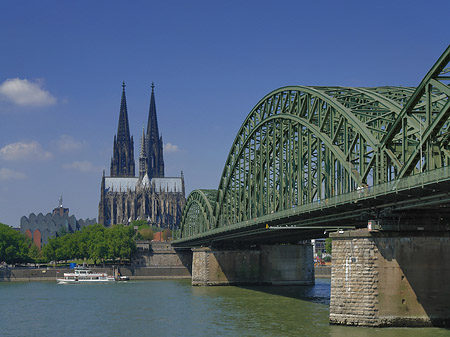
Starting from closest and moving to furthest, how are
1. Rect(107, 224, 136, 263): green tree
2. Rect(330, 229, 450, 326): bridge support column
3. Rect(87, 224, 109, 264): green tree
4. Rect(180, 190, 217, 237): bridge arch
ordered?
Rect(330, 229, 450, 326): bridge support column < Rect(180, 190, 217, 237): bridge arch < Rect(87, 224, 109, 264): green tree < Rect(107, 224, 136, 263): green tree

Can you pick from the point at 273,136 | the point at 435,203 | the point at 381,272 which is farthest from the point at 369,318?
the point at 273,136

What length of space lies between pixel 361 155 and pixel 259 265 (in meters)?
60.1

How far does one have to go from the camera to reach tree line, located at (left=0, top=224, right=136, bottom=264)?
568ft

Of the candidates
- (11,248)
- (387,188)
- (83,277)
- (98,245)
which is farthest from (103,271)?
(387,188)

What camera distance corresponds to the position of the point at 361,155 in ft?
194

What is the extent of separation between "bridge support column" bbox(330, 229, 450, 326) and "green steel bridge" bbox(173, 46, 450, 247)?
1238mm

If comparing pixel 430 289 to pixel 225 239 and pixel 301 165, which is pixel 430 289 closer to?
pixel 301 165

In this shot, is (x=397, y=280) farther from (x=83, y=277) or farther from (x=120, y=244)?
(x=120, y=244)

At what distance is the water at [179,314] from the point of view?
187ft

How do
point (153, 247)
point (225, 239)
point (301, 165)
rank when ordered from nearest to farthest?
point (301, 165) → point (225, 239) → point (153, 247)

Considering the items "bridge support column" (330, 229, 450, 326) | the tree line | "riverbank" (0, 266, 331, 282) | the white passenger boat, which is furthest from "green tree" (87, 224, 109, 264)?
"bridge support column" (330, 229, 450, 326)

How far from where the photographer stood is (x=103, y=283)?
139 metres

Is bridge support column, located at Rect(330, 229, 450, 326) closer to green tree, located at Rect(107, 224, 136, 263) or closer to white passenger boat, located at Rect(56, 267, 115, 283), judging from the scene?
white passenger boat, located at Rect(56, 267, 115, 283)

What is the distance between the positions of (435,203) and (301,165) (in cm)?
3135
